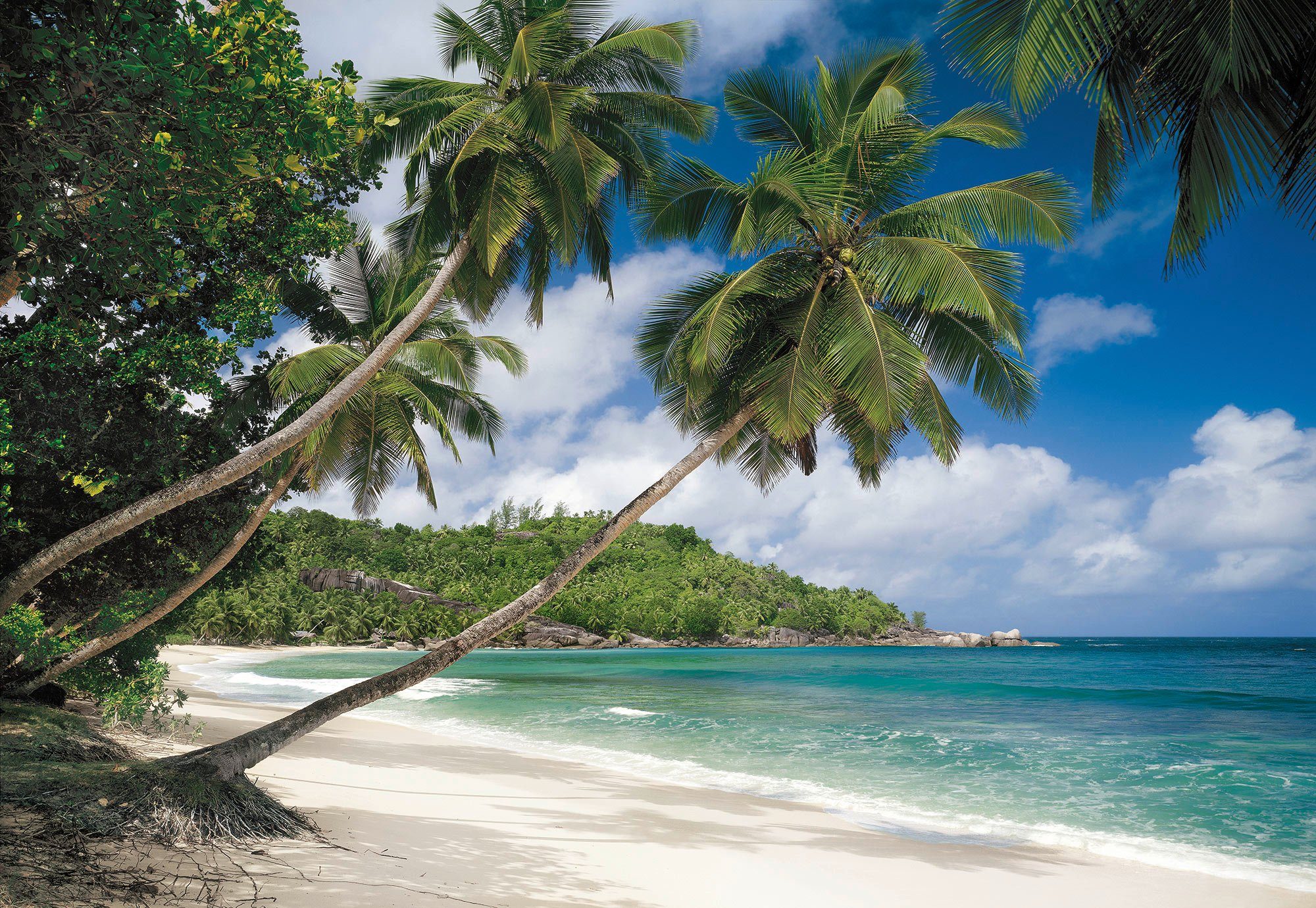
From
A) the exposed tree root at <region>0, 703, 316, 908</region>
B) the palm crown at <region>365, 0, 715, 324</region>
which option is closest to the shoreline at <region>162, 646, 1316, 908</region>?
the exposed tree root at <region>0, 703, 316, 908</region>

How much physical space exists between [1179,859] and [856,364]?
242 inches

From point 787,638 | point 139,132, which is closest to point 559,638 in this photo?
point 787,638

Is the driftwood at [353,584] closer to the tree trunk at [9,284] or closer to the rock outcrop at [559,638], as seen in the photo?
the rock outcrop at [559,638]

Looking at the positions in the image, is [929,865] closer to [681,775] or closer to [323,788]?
[681,775]

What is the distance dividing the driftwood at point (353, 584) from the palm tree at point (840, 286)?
54687 millimetres

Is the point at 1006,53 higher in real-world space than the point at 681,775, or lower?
higher

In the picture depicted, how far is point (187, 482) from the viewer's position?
548 centimetres

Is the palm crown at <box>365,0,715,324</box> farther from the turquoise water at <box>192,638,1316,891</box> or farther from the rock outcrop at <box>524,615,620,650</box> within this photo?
the rock outcrop at <box>524,615,620,650</box>

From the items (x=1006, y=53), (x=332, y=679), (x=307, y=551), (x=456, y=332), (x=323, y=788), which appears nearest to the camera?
(x=1006, y=53)

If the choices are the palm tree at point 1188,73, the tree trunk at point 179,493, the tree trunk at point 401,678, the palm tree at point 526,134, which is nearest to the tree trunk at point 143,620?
the palm tree at point 526,134

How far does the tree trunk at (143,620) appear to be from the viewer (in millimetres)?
8695

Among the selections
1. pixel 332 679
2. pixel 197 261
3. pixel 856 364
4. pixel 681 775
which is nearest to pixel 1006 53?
pixel 856 364

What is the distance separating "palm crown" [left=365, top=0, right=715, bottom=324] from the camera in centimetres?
824

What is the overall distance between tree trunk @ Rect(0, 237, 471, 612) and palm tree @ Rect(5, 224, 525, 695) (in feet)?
10.8
